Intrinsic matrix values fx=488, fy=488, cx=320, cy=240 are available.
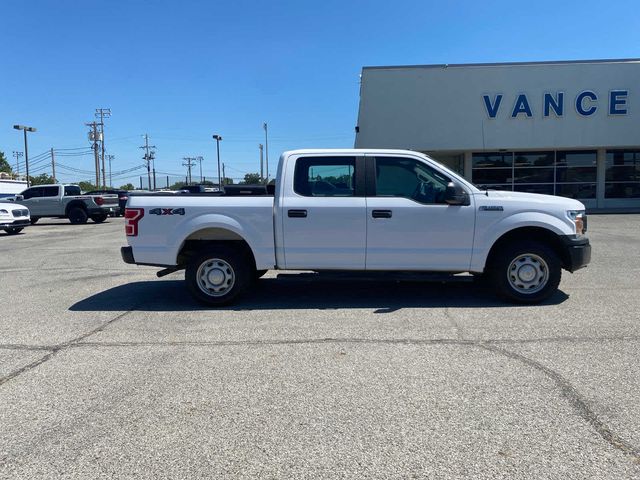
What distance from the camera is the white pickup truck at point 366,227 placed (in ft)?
20.4

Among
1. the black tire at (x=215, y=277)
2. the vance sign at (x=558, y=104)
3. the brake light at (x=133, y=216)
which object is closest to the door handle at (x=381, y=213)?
the black tire at (x=215, y=277)

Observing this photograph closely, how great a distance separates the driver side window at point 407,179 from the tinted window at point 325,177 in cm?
38

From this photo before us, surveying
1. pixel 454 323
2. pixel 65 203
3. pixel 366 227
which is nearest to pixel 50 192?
pixel 65 203

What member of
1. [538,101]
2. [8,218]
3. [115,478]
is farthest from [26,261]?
[538,101]

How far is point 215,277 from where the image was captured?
6.49 metres

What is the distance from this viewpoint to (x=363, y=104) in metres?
24.5

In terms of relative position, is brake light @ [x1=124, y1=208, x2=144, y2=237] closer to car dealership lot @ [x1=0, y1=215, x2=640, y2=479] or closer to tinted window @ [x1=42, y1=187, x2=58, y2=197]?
car dealership lot @ [x1=0, y1=215, x2=640, y2=479]

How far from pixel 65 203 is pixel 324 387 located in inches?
942

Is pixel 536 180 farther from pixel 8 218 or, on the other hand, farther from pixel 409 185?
pixel 8 218

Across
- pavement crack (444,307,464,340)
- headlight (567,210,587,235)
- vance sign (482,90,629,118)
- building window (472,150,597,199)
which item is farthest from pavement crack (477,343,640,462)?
building window (472,150,597,199)

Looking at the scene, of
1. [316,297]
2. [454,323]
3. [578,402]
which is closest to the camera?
[578,402]

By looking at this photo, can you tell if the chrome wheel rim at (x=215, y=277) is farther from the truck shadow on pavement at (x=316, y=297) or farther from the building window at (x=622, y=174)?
the building window at (x=622, y=174)

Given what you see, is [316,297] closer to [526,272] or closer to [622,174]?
[526,272]

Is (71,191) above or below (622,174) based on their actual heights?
below
